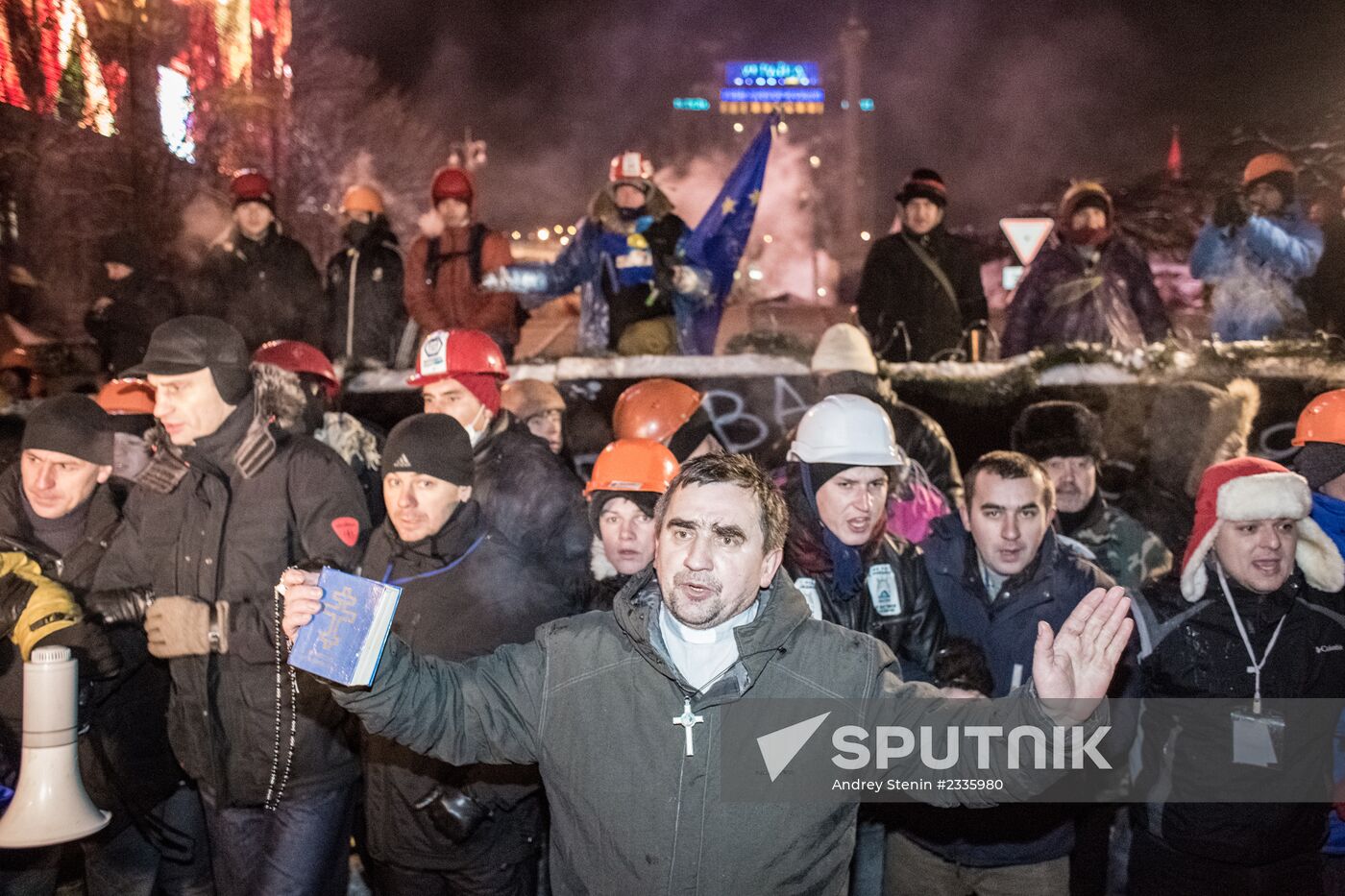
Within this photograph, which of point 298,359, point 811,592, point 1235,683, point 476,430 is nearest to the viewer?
point 1235,683

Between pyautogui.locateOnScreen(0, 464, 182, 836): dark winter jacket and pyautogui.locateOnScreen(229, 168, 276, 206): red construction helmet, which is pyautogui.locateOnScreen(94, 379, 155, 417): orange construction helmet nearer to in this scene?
pyautogui.locateOnScreen(0, 464, 182, 836): dark winter jacket

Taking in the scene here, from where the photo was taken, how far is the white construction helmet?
4379mm

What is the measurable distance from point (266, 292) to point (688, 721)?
6.38 metres

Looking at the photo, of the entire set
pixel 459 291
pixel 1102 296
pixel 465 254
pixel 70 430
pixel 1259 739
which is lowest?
pixel 1259 739

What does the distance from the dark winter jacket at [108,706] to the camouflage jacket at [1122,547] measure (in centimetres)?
433

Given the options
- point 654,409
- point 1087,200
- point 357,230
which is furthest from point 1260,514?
point 357,230

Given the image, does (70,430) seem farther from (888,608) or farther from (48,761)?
(888,608)

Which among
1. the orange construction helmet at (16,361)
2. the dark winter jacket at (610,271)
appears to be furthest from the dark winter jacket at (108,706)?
the orange construction helmet at (16,361)

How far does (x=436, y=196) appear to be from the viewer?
7723mm

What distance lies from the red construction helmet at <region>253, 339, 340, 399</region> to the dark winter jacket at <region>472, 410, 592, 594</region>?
4.12ft

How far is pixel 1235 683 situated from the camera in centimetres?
393

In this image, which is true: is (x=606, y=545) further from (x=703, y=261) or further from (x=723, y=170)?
(x=723, y=170)

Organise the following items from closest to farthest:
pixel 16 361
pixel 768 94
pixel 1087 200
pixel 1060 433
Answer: pixel 1060 433 < pixel 1087 200 < pixel 16 361 < pixel 768 94

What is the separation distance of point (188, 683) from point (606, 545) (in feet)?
5.62
